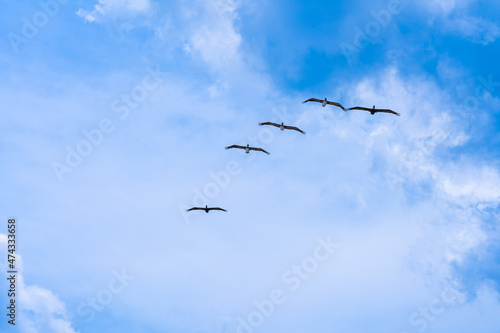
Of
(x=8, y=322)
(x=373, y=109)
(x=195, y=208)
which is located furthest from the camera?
(x=195, y=208)

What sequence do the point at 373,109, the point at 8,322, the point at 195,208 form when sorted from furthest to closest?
the point at 195,208 → the point at 373,109 → the point at 8,322

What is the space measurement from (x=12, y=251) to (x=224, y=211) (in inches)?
1616

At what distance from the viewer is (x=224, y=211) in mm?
106562

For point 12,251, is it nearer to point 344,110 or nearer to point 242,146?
point 242,146

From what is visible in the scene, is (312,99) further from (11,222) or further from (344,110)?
(11,222)

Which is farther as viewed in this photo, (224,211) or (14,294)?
(224,211)

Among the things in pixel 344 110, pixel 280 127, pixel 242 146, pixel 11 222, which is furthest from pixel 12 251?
pixel 344 110

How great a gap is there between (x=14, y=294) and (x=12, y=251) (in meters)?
7.71

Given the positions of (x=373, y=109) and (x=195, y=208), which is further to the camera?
(x=195, y=208)

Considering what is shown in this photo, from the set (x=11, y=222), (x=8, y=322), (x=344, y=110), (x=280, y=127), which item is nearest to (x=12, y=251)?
(x=11, y=222)

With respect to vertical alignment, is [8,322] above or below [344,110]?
below

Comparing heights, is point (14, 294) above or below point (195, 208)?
below

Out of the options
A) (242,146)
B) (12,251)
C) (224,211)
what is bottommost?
(12,251)

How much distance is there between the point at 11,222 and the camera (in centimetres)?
8912
